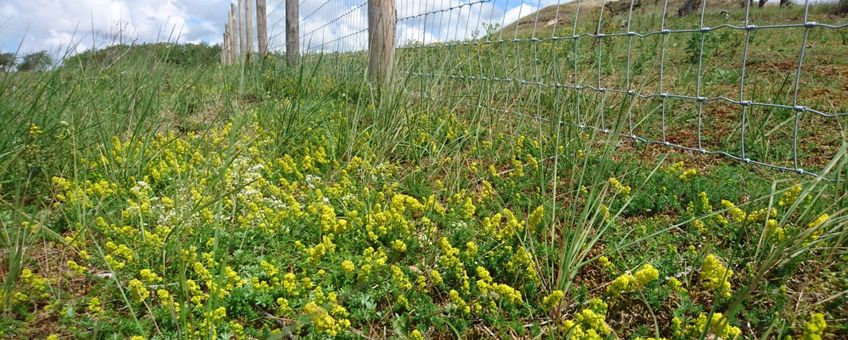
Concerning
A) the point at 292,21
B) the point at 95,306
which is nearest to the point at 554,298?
the point at 95,306

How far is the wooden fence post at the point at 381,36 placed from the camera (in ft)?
14.2

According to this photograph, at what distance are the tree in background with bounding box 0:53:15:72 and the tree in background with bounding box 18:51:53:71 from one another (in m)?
0.09

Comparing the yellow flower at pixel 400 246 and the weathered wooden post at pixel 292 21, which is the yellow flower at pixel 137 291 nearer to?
the yellow flower at pixel 400 246

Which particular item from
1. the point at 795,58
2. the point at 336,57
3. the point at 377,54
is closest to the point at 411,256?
the point at 377,54

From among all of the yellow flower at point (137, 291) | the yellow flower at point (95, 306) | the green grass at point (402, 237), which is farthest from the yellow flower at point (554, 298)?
the yellow flower at point (95, 306)

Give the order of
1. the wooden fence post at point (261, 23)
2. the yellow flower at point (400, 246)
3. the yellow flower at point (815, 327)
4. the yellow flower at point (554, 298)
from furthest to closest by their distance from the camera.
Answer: the wooden fence post at point (261, 23), the yellow flower at point (400, 246), the yellow flower at point (554, 298), the yellow flower at point (815, 327)

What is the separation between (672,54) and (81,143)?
642cm

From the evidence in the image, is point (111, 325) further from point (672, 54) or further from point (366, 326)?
point (672, 54)

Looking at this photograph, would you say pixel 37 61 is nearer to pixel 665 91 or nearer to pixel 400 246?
pixel 400 246

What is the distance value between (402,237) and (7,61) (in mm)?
2765

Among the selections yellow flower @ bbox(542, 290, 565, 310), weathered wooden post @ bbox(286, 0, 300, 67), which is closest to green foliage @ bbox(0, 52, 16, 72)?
yellow flower @ bbox(542, 290, 565, 310)

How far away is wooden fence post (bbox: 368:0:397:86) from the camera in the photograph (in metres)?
4.32

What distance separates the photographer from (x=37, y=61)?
3.61 meters

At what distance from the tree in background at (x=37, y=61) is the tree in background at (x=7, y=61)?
3.4 inches
